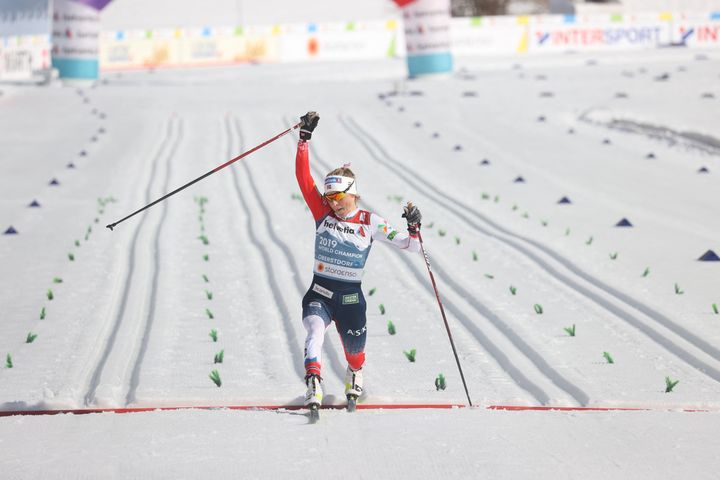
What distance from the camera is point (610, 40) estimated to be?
40.3m

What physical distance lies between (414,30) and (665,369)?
60.6 feet

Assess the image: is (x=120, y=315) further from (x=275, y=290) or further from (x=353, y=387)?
(x=353, y=387)

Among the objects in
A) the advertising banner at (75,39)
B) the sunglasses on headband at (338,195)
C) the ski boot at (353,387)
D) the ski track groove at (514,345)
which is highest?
the advertising banner at (75,39)

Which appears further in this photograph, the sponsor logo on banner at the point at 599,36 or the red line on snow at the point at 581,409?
the sponsor logo on banner at the point at 599,36

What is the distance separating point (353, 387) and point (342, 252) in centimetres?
87

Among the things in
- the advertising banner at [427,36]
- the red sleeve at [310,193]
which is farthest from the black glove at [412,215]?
the advertising banner at [427,36]

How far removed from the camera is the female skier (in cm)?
667

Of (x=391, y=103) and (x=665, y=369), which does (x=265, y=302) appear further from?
(x=391, y=103)

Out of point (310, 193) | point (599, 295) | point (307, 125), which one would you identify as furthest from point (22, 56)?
point (310, 193)

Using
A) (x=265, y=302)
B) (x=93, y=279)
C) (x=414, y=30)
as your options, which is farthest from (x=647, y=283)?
(x=414, y=30)

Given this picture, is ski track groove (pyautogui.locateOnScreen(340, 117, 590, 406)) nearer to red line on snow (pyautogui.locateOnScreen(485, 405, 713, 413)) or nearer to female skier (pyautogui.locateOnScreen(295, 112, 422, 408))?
red line on snow (pyautogui.locateOnScreen(485, 405, 713, 413))

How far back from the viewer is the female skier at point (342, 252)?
6.67 m

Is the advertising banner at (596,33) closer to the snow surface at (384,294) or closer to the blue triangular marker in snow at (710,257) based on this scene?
the snow surface at (384,294)

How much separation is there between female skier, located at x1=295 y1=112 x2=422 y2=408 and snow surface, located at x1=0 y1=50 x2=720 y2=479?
0.54 m
